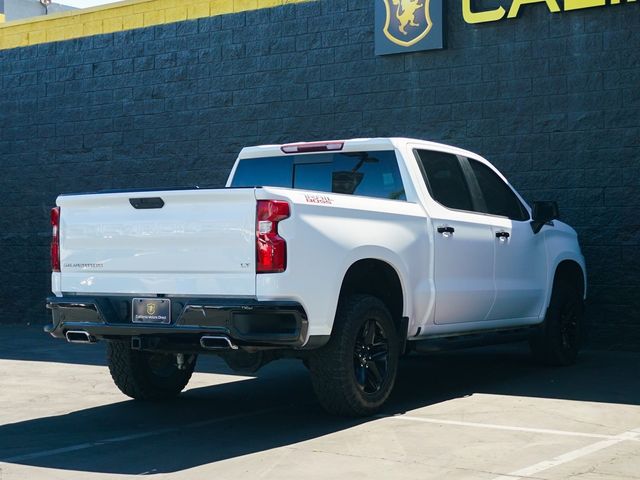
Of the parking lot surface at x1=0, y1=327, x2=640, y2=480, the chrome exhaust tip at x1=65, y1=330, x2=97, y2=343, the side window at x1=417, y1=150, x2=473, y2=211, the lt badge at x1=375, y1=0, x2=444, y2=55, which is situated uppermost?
the lt badge at x1=375, y1=0, x2=444, y2=55

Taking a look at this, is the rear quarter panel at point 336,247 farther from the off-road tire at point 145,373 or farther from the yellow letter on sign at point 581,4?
→ the yellow letter on sign at point 581,4

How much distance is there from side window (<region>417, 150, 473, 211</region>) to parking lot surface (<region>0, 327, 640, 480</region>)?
1707 millimetres

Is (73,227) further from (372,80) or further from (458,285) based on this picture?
(372,80)

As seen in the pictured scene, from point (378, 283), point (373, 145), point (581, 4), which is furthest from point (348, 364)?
point (581, 4)

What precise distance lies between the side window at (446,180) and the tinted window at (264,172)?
48.5 inches

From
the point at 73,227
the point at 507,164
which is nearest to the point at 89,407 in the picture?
the point at 73,227

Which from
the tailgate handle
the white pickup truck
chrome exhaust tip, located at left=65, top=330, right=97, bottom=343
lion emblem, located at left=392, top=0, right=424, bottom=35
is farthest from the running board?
lion emblem, located at left=392, top=0, right=424, bottom=35

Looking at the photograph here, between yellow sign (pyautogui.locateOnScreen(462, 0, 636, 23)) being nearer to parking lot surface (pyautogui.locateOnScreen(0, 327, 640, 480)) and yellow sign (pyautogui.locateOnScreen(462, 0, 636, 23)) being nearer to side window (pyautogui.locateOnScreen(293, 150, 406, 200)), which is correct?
parking lot surface (pyautogui.locateOnScreen(0, 327, 640, 480))

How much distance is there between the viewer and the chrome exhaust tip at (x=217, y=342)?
7.43m

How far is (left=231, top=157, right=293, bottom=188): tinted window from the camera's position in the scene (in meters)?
9.88

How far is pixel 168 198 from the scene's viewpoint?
7777 millimetres

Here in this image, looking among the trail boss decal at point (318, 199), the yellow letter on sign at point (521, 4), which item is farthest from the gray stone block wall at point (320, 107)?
the trail boss decal at point (318, 199)

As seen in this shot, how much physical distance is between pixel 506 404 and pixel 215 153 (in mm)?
8467

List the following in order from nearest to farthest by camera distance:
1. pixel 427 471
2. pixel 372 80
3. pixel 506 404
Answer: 1. pixel 427 471
2. pixel 506 404
3. pixel 372 80
